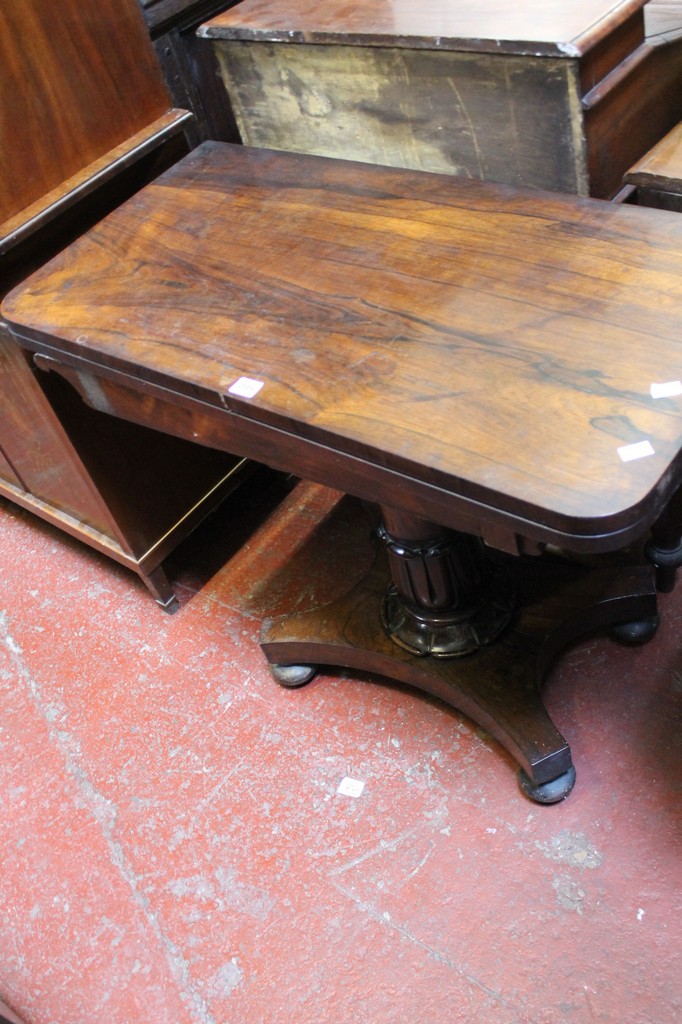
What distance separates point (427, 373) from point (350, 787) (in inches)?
32.3

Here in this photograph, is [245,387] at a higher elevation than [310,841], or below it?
higher

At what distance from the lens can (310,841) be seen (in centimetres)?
164

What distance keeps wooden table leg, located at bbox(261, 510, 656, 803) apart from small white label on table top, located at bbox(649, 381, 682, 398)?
551 mm

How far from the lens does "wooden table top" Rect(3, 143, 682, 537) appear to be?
3.53ft

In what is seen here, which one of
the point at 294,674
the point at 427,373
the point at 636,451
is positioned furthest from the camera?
the point at 294,674

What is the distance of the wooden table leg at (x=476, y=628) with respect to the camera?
1.59 metres

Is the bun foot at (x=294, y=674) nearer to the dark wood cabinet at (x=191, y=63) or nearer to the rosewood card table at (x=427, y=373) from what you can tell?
the rosewood card table at (x=427, y=373)

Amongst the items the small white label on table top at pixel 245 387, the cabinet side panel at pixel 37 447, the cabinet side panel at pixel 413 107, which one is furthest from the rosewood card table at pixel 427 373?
the cabinet side panel at pixel 37 447

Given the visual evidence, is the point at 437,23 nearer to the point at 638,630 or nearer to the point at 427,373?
the point at 427,373

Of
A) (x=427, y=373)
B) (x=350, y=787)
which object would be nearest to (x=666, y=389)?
(x=427, y=373)

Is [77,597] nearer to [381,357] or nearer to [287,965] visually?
[287,965]

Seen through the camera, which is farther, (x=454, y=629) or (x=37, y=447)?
(x=37, y=447)

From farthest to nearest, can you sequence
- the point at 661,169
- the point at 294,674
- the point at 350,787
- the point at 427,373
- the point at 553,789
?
the point at 294,674, the point at 350,787, the point at 553,789, the point at 661,169, the point at 427,373

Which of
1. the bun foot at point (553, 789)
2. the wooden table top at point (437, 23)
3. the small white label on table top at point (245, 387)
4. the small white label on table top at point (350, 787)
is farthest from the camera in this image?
the small white label on table top at point (350, 787)
